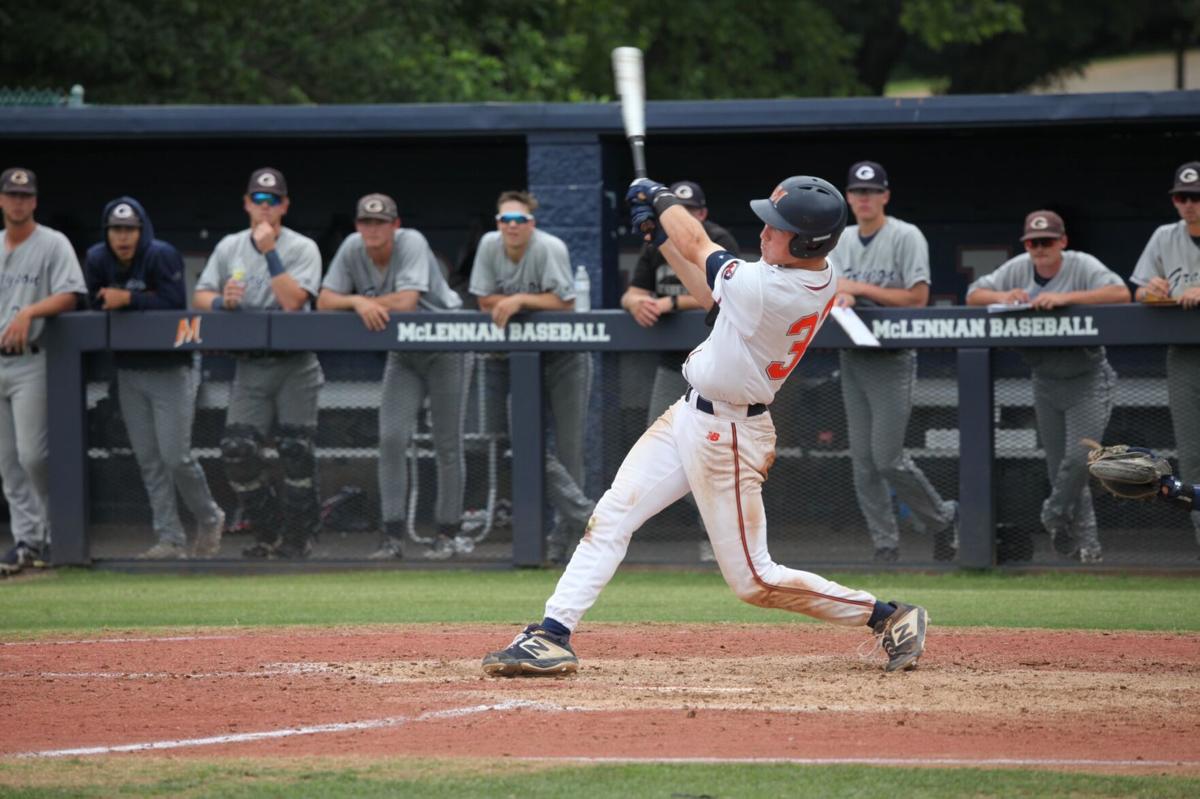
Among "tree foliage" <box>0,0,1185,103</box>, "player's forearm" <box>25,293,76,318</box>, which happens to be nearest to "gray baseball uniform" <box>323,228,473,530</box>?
"player's forearm" <box>25,293,76,318</box>

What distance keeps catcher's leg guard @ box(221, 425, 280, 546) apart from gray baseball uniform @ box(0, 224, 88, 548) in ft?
3.83

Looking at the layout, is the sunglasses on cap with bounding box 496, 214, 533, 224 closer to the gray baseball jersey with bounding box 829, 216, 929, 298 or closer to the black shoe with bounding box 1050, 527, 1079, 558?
the gray baseball jersey with bounding box 829, 216, 929, 298

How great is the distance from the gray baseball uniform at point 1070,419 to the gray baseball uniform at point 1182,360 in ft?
1.07

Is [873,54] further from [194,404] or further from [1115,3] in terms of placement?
[194,404]

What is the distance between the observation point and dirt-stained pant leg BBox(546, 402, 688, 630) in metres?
5.96

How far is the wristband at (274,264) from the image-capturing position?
975 cm

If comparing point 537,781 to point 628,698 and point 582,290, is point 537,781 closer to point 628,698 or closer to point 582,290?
point 628,698

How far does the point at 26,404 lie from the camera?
9.75m

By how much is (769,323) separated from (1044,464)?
3.77 metres

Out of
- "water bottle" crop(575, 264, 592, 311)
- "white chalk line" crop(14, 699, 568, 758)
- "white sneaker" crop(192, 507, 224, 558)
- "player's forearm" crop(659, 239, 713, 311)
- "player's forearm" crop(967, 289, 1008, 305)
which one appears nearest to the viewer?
"white chalk line" crop(14, 699, 568, 758)

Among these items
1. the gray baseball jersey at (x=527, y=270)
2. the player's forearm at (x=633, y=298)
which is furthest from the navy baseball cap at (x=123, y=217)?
the player's forearm at (x=633, y=298)

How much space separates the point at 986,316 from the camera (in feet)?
29.8

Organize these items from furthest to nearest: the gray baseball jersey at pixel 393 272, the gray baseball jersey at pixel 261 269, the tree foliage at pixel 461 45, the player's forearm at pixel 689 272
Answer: the tree foliage at pixel 461 45 < the gray baseball jersey at pixel 261 269 < the gray baseball jersey at pixel 393 272 < the player's forearm at pixel 689 272

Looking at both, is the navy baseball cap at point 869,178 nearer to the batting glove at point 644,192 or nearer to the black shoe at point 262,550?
the batting glove at point 644,192
